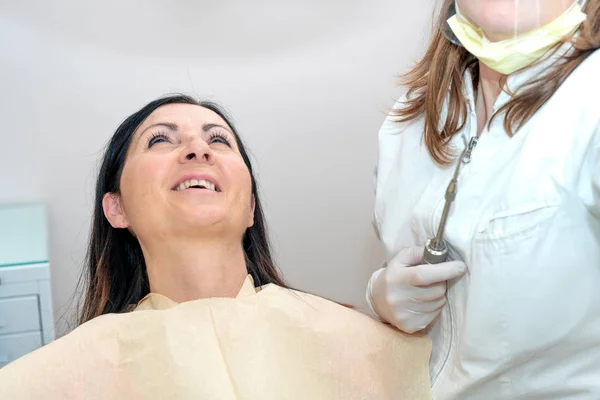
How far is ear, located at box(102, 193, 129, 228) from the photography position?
1.45 meters

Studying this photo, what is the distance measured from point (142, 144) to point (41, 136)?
0.52 metres

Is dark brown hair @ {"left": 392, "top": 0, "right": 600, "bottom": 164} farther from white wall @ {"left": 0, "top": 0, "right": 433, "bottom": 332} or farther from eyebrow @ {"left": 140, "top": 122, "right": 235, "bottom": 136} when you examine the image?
white wall @ {"left": 0, "top": 0, "right": 433, "bottom": 332}

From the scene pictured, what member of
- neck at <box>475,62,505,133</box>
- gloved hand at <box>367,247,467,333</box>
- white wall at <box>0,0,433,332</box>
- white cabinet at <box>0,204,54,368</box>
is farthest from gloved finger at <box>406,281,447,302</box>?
white cabinet at <box>0,204,54,368</box>

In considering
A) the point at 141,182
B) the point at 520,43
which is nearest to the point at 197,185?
the point at 141,182

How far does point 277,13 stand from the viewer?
6.34ft

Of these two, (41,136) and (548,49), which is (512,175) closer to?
(548,49)

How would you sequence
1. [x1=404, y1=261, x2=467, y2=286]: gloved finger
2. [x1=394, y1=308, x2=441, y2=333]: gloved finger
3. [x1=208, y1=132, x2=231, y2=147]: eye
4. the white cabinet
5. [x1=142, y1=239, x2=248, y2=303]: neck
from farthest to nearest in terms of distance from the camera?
1. the white cabinet
2. [x1=208, y1=132, x2=231, y2=147]: eye
3. [x1=142, y1=239, x2=248, y2=303]: neck
4. [x1=394, y1=308, x2=441, y2=333]: gloved finger
5. [x1=404, y1=261, x2=467, y2=286]: gloved finger

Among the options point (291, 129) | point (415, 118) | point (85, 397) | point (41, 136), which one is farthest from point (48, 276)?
point (415, 118)

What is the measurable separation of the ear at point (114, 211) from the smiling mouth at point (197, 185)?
6.1 inches

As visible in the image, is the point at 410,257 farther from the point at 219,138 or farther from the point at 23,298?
the point at 23,298

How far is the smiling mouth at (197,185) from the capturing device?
54.1 inches

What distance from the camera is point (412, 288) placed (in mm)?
1212

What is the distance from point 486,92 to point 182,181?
1.94 feet

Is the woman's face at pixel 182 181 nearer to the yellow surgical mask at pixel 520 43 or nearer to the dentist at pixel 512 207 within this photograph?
the dentist at pixel 512 207
